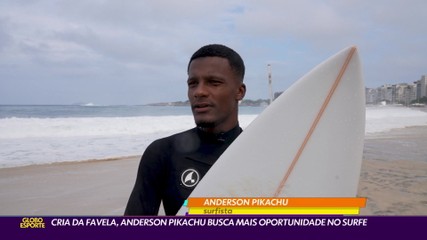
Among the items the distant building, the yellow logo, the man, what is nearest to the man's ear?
the man

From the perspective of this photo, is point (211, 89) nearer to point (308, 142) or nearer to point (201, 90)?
point (201, 90)

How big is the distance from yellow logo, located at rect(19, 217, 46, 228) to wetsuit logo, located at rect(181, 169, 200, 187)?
2.34 ft

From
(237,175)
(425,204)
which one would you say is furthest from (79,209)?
(425,204)

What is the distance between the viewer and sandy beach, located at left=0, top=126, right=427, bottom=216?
4.01 m

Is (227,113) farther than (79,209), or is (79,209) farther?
(79,209)

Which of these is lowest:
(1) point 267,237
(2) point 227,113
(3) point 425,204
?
(3) point 425,204

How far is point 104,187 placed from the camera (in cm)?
509

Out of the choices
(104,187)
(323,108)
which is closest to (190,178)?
(323,108)

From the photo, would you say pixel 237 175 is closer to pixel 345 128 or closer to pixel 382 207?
pixel 345 128

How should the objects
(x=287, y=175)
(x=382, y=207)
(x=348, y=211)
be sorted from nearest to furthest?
(x=348, y=211) < (x=287, y=175) < (x=382, y=207)

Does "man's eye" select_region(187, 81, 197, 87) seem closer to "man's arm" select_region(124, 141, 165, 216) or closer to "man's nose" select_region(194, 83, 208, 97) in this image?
"man's nose" select_region(194, 83, 208, 97)

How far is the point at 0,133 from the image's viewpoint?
12.2m

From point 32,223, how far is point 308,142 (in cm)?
151

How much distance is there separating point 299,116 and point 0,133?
13.4 metres
